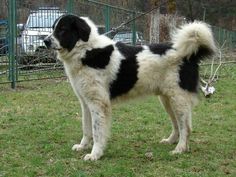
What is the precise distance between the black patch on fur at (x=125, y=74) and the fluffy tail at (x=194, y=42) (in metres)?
0.53

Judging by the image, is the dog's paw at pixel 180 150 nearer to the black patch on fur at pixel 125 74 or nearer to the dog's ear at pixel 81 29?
the black patch on fur at pixel 125 74

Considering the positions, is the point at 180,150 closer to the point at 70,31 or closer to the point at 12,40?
the point at 70,31

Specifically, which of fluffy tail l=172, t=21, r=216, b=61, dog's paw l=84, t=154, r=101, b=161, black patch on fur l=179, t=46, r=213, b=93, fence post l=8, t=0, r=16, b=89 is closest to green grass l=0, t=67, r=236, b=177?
dog's paw l=84, t=154, r=101, b=161

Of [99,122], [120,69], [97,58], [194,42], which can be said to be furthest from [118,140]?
[194,42]

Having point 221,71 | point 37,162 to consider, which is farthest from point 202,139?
point 221,71

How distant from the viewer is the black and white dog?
202 inches

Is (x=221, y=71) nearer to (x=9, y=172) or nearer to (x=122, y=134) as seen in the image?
(x=122, y=134)

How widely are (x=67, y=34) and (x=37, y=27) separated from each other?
7.01 metres

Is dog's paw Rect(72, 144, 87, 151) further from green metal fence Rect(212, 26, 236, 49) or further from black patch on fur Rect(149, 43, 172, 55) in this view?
green metal fence Rect(212, 26, 236, 49)

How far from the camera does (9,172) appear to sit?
461 cm

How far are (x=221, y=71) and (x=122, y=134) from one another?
10010mm

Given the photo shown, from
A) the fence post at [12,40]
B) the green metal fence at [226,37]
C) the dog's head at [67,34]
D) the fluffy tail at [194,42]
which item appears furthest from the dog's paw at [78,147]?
the green metal fence at [226,37]

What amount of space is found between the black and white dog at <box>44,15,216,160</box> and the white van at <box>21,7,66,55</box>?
6649mm

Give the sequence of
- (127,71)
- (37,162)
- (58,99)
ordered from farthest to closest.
Result: (58,99)
(127,71)
(37,162)
